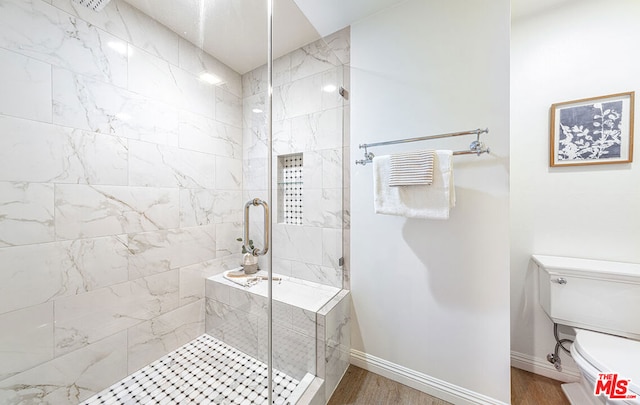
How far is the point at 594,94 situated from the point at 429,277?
4.66 feet

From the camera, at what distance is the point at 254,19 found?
1319 mm

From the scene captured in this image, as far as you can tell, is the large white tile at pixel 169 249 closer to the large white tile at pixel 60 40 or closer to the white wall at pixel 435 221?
the large white tile at pixel 60 40

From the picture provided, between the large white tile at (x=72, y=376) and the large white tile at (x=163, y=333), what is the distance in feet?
0.15

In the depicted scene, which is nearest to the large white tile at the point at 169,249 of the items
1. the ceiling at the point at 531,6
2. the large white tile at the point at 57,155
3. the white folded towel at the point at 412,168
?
the large white tile at the point at 57,155

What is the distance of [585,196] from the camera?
1.23m

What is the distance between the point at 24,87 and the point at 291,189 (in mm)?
1261

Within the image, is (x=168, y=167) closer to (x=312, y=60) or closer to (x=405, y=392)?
(x=312, y=60)

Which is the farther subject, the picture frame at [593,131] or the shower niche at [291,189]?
the shower niche at [291,189]

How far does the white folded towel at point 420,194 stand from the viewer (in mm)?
1065

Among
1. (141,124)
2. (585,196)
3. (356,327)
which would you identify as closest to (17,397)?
(141,124)

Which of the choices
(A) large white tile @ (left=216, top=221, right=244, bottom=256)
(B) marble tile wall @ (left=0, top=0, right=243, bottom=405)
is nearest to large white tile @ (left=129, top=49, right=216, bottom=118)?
(B) marble tile wall @ (left=0, top=0, right=243, bottom=405)

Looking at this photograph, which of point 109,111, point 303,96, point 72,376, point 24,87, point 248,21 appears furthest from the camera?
point 303,96

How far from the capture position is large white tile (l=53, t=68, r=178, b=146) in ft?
3.26

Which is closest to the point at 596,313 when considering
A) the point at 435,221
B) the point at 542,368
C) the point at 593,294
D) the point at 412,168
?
the point at 593,294
